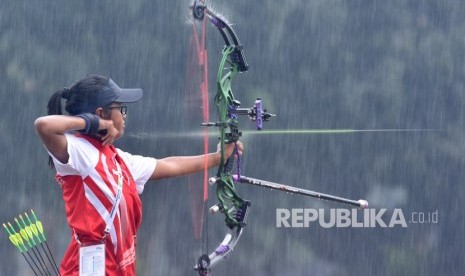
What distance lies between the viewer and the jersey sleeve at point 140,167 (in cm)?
343

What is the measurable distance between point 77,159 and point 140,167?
478 mm

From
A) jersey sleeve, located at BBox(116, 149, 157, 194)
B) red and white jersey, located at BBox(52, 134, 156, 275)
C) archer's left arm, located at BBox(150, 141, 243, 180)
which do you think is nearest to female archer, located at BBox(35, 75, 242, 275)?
red and white jersey, located at BBox(52, 134, 156, 275)

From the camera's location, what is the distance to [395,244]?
365 centimetres

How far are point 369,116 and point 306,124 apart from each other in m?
0.31

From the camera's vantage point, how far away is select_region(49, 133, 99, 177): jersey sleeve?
3014 millimetres

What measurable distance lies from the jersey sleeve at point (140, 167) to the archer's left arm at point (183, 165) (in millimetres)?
33

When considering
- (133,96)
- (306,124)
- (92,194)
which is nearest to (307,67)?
(306,124)

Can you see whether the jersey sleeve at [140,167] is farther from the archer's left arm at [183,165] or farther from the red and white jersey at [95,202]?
the red and white jersey at [95,202]

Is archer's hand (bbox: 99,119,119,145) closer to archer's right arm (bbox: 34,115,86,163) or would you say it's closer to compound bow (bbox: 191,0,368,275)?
archer's right arm (bbox: 34,115,86,163)

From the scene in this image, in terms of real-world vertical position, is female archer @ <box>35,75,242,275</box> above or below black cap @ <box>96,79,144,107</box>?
below

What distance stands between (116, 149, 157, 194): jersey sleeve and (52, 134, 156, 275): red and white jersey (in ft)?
0.57

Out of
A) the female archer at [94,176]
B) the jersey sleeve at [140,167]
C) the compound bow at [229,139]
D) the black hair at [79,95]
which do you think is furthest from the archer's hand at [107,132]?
the compound bow at [229,139]

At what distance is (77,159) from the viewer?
3.03 meters

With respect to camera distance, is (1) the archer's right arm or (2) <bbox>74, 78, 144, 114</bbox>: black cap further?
(2) <bbox>74, 78, 144, 114</bbox>: black cap
